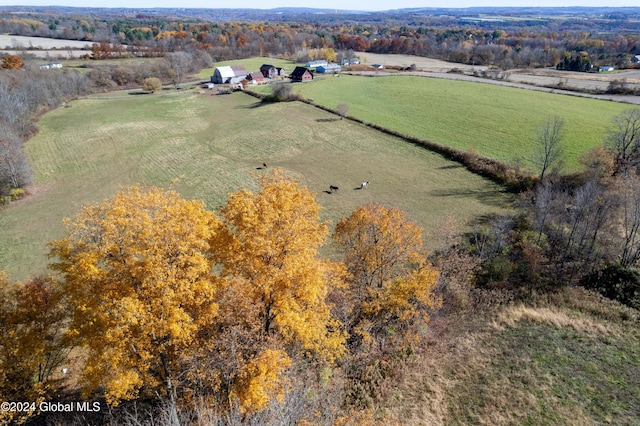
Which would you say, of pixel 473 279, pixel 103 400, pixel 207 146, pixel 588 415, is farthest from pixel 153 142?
pixel 588 415

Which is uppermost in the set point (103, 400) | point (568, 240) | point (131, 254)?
point (131, 254)

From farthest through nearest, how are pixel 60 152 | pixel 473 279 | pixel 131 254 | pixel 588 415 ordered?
pixel 60 152 → pixel 473 279 → pixel 588 415 → pixel 131 254

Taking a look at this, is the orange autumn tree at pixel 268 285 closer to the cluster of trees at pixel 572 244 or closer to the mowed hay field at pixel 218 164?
the mowed hay field at pixel 218 164

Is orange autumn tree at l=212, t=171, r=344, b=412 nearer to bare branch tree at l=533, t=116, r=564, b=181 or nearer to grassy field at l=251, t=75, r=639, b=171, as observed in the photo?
bare branch tree at l=533, t=116, r=564, b=181

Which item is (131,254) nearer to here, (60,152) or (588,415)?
(588,415)

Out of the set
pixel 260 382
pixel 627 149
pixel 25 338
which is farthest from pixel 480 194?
pixel 25 338

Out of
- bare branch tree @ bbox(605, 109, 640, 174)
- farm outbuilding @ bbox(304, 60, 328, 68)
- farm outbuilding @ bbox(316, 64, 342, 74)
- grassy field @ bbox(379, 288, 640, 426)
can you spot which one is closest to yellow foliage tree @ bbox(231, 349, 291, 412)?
grassy field @ bbox(379, 288, 640, 426)
